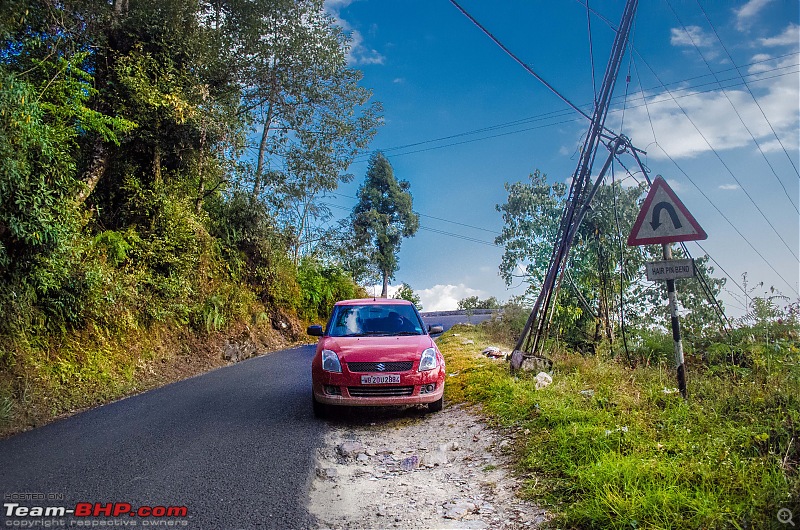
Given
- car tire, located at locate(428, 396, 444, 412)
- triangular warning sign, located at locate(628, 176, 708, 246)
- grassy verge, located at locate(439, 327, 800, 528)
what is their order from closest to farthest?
1. grassy verge, located at locate(439, 327, 800, 528)
2. triangular warning sign, located at locate(628, 176, 708, 246)
3. car tire, located at locate(428, 396, 444, 412)

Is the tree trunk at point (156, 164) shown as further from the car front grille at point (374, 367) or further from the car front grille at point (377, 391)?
the car front grille at point (377, 391)

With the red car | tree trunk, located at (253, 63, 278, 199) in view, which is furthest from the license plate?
tree trunk, located at (253, 63, 278, 199)

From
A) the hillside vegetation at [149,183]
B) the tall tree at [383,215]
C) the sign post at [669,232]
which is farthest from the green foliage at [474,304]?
the sign post at [669,232]

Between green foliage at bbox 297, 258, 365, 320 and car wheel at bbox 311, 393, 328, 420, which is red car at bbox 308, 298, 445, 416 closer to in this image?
car wheel at bbox 311, 393, 328, 420

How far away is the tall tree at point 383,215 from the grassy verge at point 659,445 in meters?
29.7

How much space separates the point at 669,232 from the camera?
6469mm

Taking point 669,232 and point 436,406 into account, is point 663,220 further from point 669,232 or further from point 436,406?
point 436,406

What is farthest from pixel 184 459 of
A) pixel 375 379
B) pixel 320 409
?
pixel 375 379

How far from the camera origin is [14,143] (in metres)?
7.23

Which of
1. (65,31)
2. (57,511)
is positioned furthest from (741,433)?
(65,31)

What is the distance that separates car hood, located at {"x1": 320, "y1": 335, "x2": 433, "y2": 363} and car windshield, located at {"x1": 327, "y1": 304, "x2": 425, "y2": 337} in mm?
309

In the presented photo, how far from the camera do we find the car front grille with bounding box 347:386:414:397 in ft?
22.6

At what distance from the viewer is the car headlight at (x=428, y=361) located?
7.06 m

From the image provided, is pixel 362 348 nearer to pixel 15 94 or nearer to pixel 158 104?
pixel 15 94
